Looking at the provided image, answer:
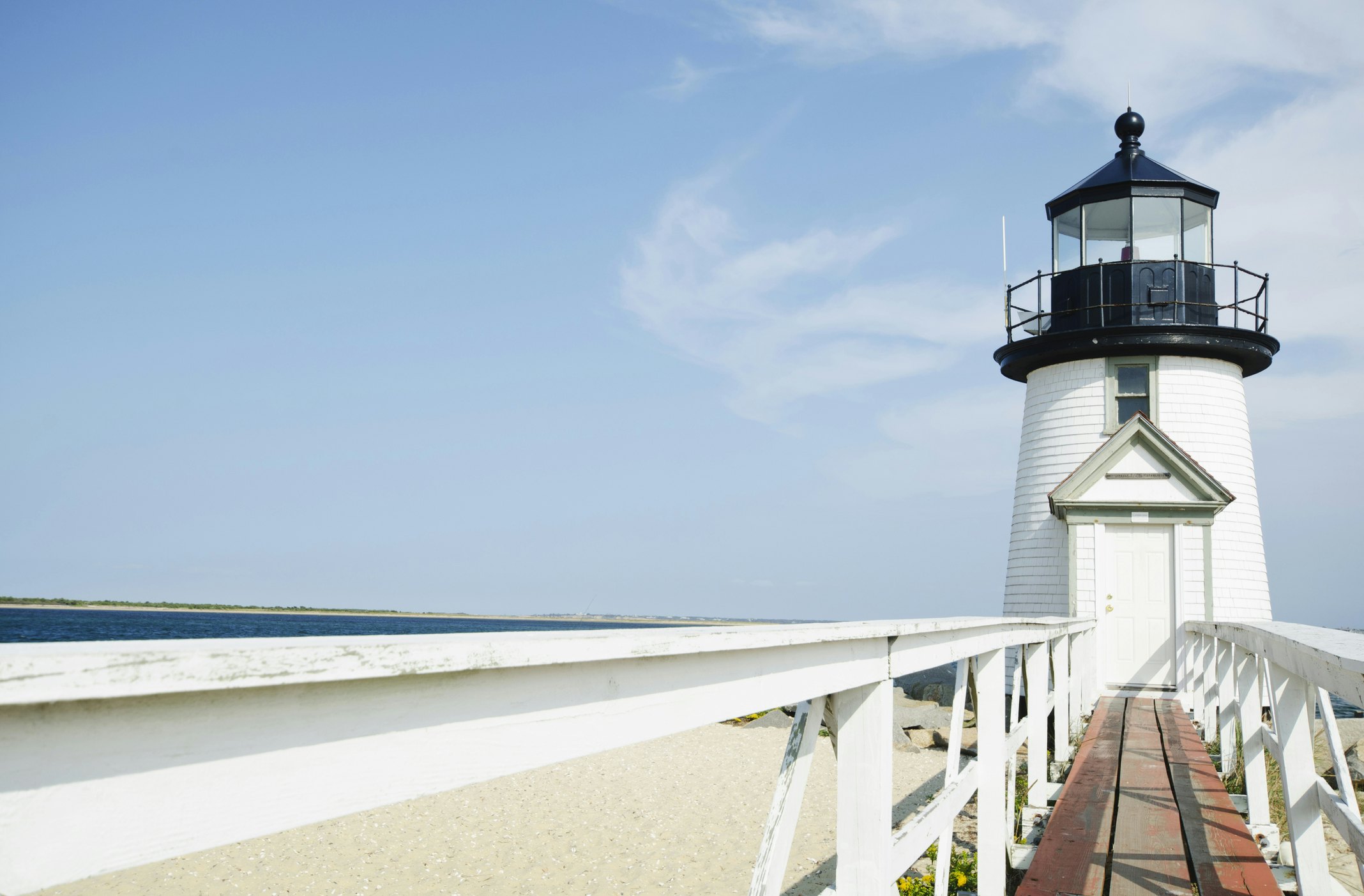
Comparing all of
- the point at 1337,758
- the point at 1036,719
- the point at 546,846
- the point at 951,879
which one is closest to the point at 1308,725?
the point at 1337,758

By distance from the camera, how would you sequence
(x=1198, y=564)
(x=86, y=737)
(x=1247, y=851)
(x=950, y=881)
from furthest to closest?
1. (x=1198, y=564)
2. (x=950, y=881)
3. (x=1247, y=851)
4. (x=86, y=737)

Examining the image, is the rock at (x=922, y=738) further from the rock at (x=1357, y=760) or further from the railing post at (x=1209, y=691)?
→ the railing post at (x=1209, y=691)

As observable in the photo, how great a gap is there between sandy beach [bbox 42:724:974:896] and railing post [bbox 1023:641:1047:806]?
77 centimetres

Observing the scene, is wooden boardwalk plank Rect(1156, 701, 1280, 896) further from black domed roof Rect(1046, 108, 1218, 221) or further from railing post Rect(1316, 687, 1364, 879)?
black domed roof Rect(1046, 108, 1218, 221)

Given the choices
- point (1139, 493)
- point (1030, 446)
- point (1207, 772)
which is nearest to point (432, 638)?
point (1207, 772)

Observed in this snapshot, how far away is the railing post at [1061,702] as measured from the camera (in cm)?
797

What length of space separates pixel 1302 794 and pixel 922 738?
15145 mm

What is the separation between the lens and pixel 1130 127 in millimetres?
14766

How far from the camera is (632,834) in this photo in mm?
10258

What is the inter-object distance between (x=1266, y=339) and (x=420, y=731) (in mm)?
14893

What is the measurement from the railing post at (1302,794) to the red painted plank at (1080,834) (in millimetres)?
732

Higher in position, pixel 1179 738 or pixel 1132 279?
pixel 1132 279

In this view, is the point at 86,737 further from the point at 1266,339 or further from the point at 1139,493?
the point at 1266,339

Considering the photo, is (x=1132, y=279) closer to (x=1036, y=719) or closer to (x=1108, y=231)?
(x=1108, y=231)
